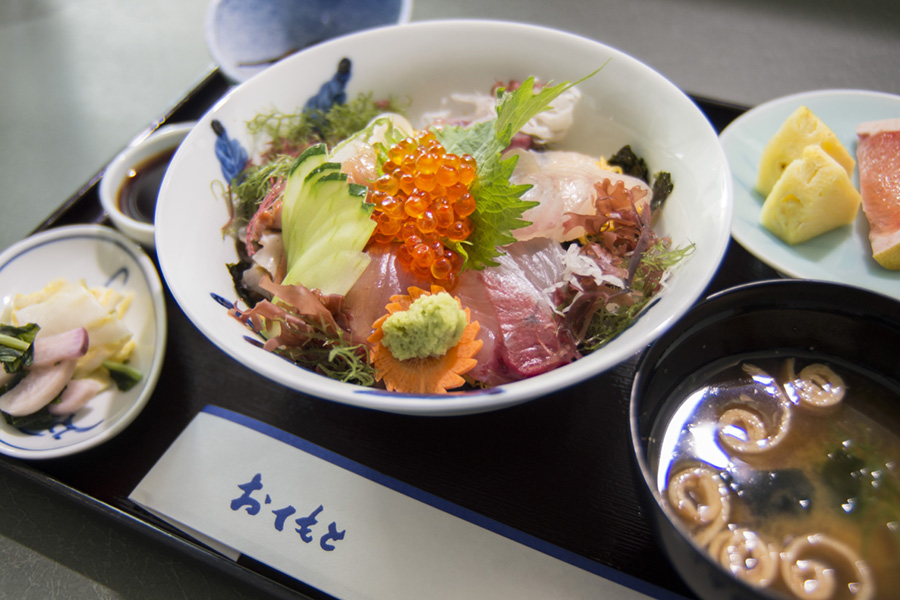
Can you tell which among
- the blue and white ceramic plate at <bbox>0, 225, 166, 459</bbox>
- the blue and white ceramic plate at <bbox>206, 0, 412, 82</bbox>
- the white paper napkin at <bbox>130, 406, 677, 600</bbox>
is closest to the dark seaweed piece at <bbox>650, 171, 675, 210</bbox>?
the white paper napkin at <bbox>130, 406, 677, 600</bbox>

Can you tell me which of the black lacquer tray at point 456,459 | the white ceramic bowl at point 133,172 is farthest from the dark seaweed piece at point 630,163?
the white ceramic bowl at point 133,172

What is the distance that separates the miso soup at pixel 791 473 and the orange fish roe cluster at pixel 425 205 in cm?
56

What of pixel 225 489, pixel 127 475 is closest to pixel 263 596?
pixel 225 489

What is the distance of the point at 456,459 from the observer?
4.24 feet

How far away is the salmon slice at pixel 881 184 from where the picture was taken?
148cm

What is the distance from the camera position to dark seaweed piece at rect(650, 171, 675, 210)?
1.37 metres

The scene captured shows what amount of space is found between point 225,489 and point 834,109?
2037 mm

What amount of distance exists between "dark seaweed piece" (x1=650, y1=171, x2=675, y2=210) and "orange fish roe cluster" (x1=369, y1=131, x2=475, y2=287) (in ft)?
1.56

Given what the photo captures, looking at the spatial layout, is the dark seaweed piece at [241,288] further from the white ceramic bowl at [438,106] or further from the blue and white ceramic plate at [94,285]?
the blue and white ceramic plate at [94,285]

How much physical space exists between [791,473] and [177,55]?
3148 millimetres

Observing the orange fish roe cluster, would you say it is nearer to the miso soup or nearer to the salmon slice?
the miso soup

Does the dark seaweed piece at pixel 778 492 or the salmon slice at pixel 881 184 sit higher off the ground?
the salmon slice at pixel 881 184

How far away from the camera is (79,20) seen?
10.2 feet

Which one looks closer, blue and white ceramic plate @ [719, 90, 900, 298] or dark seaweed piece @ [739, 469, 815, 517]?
dark seaweed piece @ [739, 469, 815, 517]
